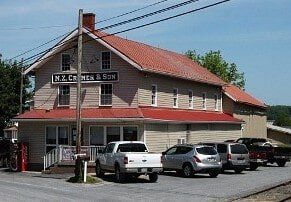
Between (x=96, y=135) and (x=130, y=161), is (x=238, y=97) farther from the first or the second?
(x=130, y=161)

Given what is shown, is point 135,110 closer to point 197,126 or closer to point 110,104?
point 110,104

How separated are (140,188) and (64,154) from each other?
9.62m

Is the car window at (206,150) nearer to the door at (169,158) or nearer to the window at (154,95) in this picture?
the door at (169,158)

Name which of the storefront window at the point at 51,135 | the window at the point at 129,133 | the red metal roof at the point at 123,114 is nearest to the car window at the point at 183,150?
the red metal roof at the point at 123,114

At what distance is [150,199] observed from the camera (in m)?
18.9

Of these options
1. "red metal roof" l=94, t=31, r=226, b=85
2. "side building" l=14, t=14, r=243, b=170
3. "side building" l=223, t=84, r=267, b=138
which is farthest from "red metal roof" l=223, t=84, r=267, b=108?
"side building" l=14, t=14, r=243, b=170

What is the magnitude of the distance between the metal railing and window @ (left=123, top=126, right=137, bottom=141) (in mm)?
1561

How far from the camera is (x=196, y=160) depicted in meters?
27.1

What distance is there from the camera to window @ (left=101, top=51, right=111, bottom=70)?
34.2 metres

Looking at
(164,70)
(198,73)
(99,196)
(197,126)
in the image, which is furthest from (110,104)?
(99,196)

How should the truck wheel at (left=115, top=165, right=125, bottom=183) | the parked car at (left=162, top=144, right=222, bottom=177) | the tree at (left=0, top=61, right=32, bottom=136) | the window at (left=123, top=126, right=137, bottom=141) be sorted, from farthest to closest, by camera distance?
1. the tree at (left=0, top=61, right=32, bottom=136)
2. the window at (left=123, top=126, right=137, bottom=141)
3. the parked car at (left=162, top=144, right=222, bottom=177)
4. the truck wheel at (left=115, top=165, right=125, bottom=183)

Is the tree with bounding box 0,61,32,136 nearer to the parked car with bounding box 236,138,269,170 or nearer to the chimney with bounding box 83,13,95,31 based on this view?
the chimney with bounding box 83,13,95,31

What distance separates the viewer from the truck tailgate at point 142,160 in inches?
951

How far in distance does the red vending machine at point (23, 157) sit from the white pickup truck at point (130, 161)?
925cm
